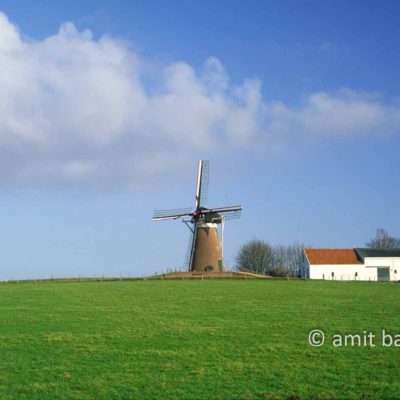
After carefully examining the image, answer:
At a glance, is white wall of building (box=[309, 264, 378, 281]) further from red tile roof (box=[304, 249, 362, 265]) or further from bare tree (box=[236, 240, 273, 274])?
bare tree (box=[236, 240, 273, 274])

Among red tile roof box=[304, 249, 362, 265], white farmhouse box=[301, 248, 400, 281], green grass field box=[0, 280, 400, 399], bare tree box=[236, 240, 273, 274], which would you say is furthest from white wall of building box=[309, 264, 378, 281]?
green grass field box=[0, 280, 400, 399]

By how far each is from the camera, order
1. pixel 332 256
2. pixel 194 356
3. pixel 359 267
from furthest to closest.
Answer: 1. pixel 332 256
2. pixel 359 267
3. pixel 194 356

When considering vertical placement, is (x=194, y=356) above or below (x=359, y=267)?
below

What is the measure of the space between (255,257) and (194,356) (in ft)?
262

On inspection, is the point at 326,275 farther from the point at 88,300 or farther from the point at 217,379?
the point at 217,379

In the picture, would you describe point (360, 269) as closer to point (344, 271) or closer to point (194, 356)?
point (344, 271)

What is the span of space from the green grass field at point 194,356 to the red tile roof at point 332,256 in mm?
52016

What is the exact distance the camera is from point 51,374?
39.2ft

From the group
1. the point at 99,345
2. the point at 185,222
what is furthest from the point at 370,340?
the point at 185,222

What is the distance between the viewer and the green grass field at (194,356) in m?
10.6

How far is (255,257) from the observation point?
92500 mm

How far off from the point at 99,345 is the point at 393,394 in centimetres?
830

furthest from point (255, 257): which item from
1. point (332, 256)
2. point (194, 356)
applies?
point (194, 356)

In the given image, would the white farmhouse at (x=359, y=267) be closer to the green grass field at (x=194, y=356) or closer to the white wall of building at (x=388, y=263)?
the white wall of building at (x=388, y=263)
